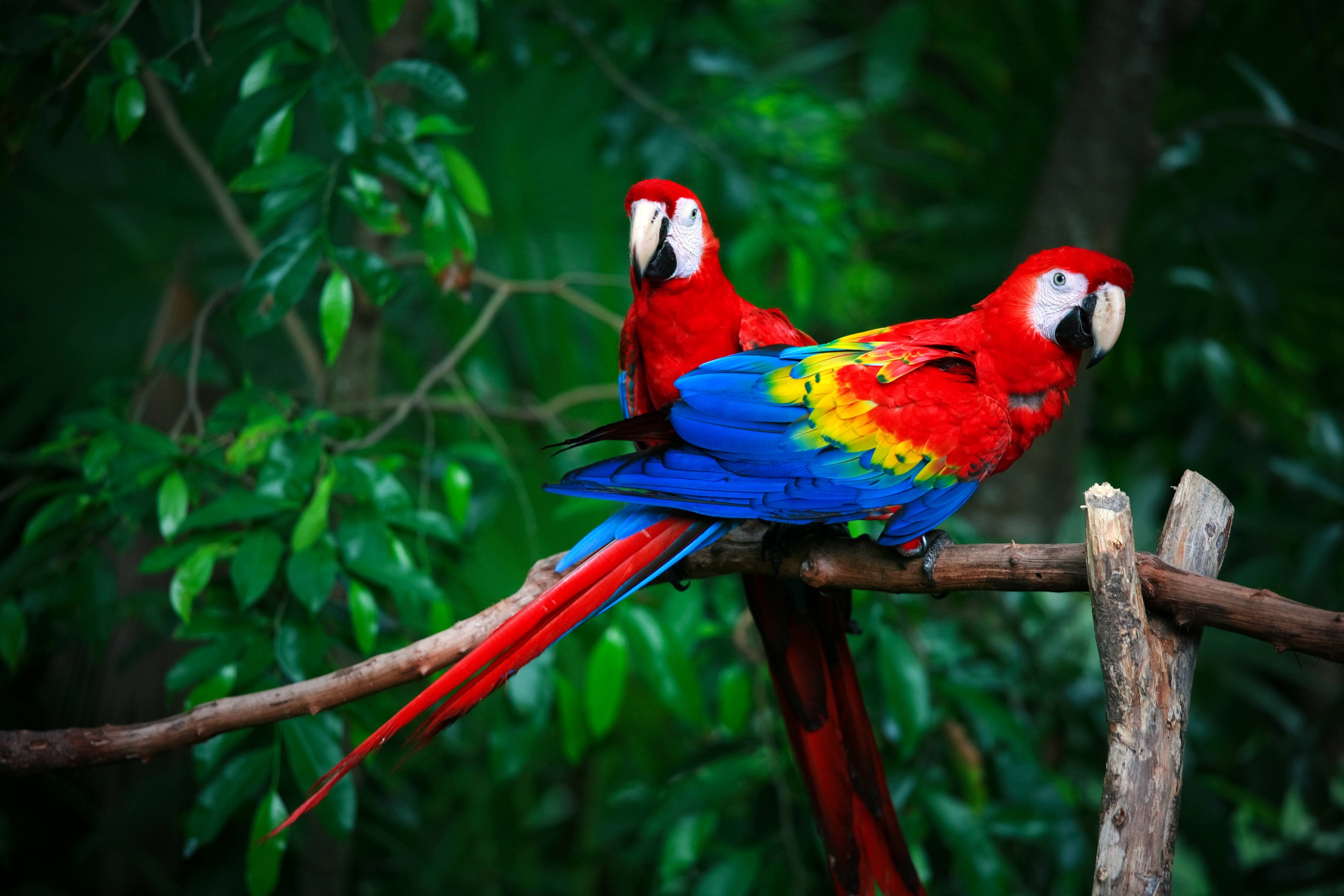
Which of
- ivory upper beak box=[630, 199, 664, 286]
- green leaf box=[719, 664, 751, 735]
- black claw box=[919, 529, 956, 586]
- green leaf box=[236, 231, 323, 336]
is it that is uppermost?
green leaf box=[236, 231, 323, 336]

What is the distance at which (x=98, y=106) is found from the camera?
114 cm

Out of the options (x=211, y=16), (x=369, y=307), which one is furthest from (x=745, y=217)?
(x=211, y=16)

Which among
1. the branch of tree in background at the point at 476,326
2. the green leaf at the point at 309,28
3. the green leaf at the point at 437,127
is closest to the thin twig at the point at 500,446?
the branch of tree in background at the point at 476,326

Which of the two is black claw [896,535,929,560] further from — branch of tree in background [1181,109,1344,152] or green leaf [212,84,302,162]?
branch of tree in background [1181,109,1344,152]

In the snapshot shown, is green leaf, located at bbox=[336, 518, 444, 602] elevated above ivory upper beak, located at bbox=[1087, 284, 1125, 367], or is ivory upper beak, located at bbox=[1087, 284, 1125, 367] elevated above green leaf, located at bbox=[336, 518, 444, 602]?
ivory upper beak, located at bbox=[1087, 284, 1125, 367]

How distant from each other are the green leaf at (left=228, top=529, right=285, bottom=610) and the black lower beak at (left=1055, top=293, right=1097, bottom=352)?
1.03 metres

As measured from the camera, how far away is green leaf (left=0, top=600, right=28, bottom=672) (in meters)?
1.16

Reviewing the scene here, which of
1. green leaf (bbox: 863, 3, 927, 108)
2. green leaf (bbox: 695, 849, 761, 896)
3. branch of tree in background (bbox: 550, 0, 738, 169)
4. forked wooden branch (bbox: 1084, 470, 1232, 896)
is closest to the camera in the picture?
forked wooden branch (bbox: 1084, 470, 1232, 896)

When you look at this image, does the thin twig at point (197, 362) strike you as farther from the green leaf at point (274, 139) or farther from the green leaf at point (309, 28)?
the green leaf at point (309, 28)

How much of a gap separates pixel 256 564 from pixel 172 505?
5.7 inches

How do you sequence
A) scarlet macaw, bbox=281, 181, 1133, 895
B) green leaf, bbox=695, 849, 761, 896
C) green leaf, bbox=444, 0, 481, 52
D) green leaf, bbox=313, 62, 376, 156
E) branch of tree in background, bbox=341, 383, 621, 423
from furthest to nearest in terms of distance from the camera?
branch of tree in background, bbox=341, 383, 621, 423, green leaf, bbox=695, 849, 761, 896, green leaf, bbox=444, 0, 481, 52, green leaf, bbox=313, 62, 376, 156, scarlet macaw, bbox=281, 181, 1133, 895

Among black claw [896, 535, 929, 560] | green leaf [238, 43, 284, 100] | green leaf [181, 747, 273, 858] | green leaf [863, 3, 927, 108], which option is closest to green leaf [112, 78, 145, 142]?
green leaf [238, 43, 284, 100]

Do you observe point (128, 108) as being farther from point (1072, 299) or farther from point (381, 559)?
point (1072, 299)

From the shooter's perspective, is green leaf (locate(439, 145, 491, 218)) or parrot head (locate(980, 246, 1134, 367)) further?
green leaf (locate(439, 145, 491, 218))
